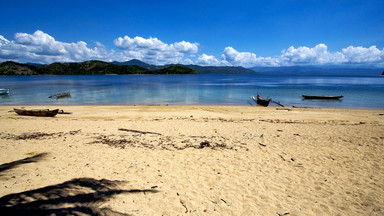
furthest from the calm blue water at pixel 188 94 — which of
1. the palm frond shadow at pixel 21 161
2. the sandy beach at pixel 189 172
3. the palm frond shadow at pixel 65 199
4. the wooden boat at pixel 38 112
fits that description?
the palm frond shadow at pixel 65 199

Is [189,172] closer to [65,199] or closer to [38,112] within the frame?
[65,199]

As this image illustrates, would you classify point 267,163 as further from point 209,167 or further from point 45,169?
point 45,169

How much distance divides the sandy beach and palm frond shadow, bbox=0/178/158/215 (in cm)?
2

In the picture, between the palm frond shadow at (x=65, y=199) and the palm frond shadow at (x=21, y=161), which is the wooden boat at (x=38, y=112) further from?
the palm frond shadow at (x=65, y=199)

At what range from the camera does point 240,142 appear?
10.5 metres

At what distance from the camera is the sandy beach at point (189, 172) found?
5.27 m

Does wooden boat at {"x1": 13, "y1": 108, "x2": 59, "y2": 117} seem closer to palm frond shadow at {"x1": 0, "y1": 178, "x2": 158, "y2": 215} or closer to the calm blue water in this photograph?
the calm blue water

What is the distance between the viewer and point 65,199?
16.2ft

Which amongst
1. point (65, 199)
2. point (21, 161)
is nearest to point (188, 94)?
point (21, 161)

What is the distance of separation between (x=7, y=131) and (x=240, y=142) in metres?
14.1

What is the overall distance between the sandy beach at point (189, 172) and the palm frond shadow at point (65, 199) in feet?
0.07

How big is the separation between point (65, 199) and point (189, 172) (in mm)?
3903

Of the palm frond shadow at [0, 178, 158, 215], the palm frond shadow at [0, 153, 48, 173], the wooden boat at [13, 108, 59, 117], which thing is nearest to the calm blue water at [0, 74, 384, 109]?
the wooden boat at [13, 108, 59, 117]

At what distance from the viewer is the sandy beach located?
208 inches
